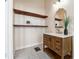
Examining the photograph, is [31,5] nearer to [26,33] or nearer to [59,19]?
[26,33]

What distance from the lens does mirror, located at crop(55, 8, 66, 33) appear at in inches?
149

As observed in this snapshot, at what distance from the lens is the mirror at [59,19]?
378 centimetres

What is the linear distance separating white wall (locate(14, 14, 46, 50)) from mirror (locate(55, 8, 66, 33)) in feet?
3.33

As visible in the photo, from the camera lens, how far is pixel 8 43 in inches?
84.8

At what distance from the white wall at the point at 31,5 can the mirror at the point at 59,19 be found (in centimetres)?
107

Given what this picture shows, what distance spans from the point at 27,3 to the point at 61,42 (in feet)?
7.62

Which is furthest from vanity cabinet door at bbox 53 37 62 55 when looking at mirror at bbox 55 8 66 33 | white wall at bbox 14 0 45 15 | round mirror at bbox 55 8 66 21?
white wall at bbox 14 0 45 15

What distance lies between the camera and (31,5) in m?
4.53

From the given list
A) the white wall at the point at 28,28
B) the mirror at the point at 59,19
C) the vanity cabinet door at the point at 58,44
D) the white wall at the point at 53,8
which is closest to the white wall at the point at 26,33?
the white wall at the point at 28,28

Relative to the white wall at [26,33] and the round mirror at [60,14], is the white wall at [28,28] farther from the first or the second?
the round mirror at [60,14]

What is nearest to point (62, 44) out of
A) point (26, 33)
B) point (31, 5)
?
point (26, 33)

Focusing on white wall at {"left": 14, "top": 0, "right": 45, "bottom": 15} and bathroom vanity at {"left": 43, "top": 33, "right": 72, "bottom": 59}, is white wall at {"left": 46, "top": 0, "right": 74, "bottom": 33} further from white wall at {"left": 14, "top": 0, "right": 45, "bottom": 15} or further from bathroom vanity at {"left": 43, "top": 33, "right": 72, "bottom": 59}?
bathroom vanity at {"left": 43, "top": 33, "right": 72, "bottom": 59}

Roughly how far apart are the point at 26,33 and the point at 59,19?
4.60 feet
